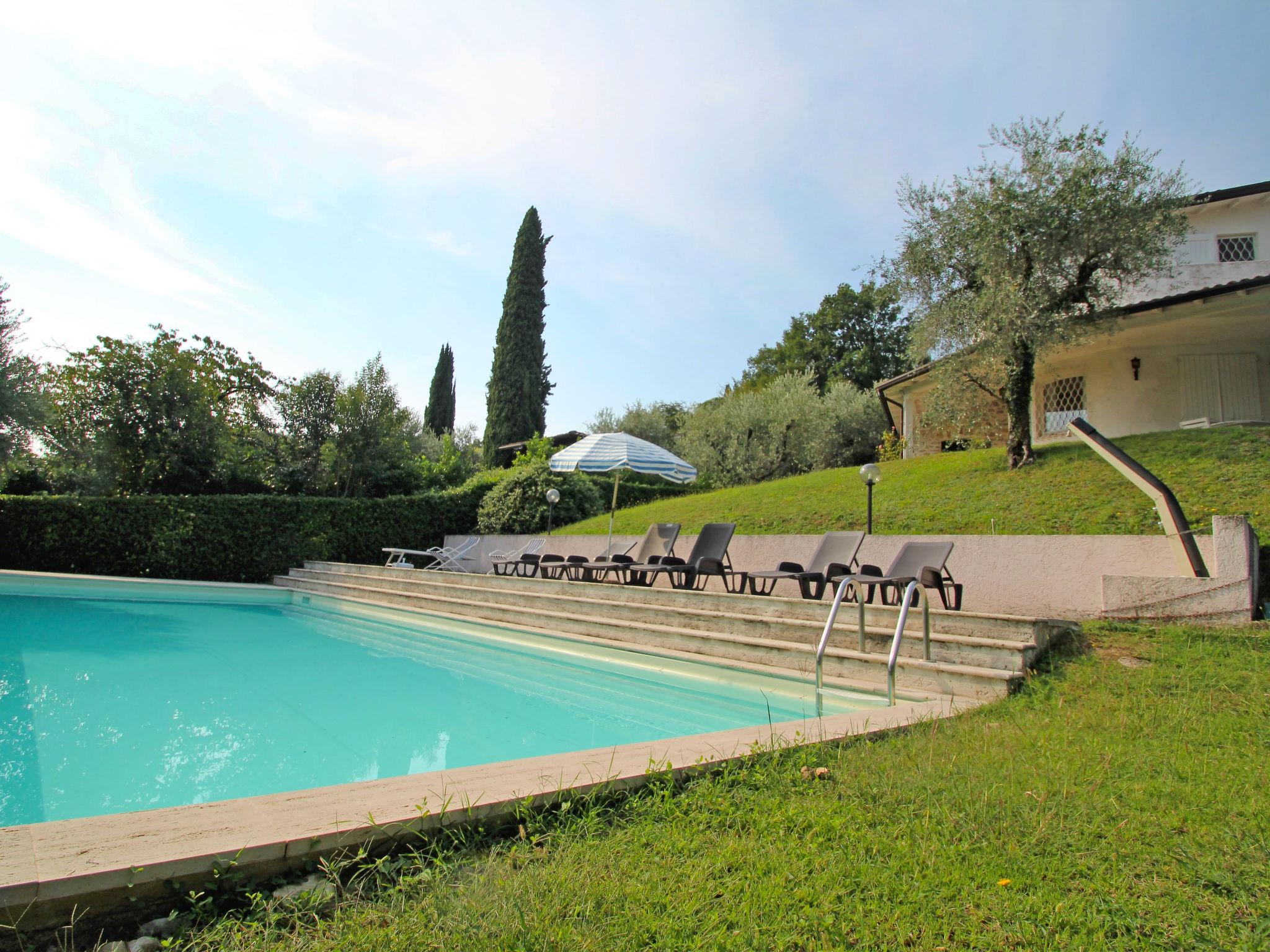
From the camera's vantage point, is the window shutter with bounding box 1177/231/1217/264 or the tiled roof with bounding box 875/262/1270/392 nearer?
the tiled roof with bounding box 875/262/1270/392

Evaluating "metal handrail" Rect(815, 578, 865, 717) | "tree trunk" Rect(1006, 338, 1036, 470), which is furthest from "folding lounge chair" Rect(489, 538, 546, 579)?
"tree trunk" Rect(1006, 338, 1036, 470)

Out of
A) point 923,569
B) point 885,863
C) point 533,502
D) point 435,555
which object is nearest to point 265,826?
point 885,863

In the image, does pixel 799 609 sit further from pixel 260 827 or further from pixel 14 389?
pixel 14 389

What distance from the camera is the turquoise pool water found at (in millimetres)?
4230

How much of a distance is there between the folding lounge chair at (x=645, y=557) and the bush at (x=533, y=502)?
4879 millimetres

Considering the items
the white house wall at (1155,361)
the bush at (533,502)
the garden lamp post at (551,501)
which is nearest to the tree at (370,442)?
→ the bush at (533,502)

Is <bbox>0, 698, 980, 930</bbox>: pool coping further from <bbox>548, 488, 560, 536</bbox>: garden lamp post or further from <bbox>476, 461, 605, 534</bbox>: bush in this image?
<bbox>476, 461, 605, 534</bbox>: bush

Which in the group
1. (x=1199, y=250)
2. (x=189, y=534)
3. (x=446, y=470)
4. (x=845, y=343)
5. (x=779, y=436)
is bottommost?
(x=189, y=534)

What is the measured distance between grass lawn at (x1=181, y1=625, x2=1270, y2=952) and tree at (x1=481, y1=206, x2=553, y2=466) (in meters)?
27.7

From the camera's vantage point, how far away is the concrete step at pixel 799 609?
5453 mm

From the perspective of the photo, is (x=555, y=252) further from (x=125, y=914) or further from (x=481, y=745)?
(x=125, y=914)

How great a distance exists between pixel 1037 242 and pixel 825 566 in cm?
671

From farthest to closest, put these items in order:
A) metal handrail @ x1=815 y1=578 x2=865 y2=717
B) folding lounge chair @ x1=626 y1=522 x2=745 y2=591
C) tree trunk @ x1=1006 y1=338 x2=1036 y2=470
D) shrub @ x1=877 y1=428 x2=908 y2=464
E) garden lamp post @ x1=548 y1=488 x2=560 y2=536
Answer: shrub @ x1=877 y1=428 x2=908 y2=464 < garden lamp post @ x1=548 y1=488 x2=560 y2=536 < tree trunk @ x1=1006 y1=338 x2=1036 y2=470 < folding lounge chair @ x1=626 y1=522 x2=745 y2=591 < metal handrail @ x1=815 y1=578 x2=865 y2=717

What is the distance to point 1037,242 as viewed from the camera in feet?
36.3
